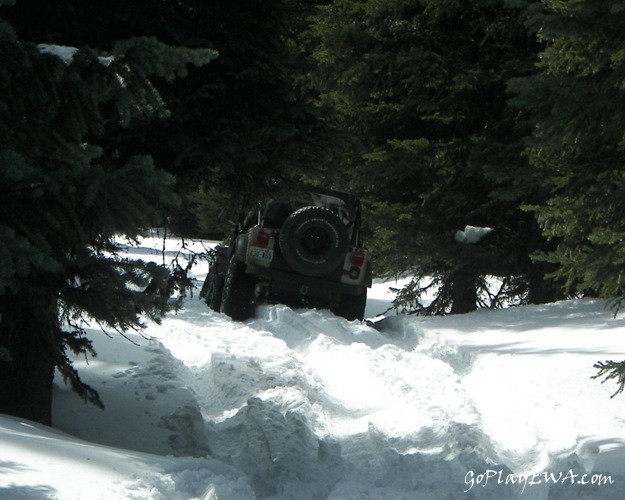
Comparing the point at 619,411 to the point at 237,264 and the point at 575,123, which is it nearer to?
the point at 575,123

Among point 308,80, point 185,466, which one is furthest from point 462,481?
point 308,80

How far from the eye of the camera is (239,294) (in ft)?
44.5

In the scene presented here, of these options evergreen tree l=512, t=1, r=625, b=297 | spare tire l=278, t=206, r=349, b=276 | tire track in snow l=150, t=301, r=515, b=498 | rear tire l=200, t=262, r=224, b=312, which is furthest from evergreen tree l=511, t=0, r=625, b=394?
rear tire l=200, t=262, r=224, b=312

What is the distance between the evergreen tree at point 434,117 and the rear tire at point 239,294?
7.76ft

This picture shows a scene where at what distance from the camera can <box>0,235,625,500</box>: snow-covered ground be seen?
4685mm

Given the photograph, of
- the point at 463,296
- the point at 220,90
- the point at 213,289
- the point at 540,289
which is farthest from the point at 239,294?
the point at 220,90

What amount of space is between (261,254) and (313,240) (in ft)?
2.86

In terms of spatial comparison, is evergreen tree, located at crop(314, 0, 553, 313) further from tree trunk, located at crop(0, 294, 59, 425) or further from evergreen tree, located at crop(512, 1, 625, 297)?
tree trunk, located at crop(0, 294, 59, 425)

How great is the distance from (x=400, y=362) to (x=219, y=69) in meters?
4.54

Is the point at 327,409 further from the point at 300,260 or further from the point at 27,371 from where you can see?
the point at 300,260

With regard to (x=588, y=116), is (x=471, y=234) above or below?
below

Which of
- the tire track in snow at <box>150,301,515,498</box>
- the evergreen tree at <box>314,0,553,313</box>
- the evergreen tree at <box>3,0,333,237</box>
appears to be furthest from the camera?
the evergreen tree at <box>314,0,553,313</box>

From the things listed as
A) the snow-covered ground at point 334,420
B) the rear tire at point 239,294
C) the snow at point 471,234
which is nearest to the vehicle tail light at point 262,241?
the rear tire at point 239,294

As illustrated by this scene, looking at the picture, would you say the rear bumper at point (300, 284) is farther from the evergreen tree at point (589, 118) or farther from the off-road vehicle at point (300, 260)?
the evergreen tree at point (589, 118)
